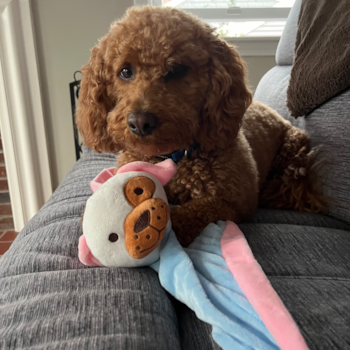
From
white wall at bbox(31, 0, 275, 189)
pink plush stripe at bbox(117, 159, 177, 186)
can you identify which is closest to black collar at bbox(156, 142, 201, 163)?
pink plush stripe at bbox(117, 159, 177, 186)

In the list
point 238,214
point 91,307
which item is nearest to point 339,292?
point 238,214

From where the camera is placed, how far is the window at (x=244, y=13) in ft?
7.22

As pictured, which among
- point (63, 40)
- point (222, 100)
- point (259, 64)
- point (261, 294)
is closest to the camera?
point (261, 294)

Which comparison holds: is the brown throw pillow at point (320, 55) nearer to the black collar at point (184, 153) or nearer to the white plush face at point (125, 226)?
the black collar at point (184, 153)

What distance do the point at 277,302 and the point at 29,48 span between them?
2024 mm

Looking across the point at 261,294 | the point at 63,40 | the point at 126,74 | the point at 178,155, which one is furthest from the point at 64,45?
the point at 261,294

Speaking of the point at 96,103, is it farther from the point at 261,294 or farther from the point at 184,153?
the point at 261,294

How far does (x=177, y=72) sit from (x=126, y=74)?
0.14 metres

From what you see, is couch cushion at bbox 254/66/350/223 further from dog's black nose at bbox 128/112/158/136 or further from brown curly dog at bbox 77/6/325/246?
dog's black nose at bbox 128/112/158/136

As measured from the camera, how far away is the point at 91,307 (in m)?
0.52

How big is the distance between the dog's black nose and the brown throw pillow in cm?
61

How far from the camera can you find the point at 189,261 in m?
0.61

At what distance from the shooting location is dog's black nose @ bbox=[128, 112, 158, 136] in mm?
721

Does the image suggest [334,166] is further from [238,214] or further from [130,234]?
[130,234]
